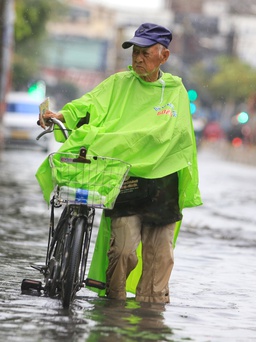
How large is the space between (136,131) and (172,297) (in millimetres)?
1665

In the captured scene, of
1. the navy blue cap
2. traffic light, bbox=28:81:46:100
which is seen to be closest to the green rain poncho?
the navy blue cap

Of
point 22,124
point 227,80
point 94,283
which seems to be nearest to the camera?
point 94,283

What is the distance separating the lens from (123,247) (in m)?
8.10

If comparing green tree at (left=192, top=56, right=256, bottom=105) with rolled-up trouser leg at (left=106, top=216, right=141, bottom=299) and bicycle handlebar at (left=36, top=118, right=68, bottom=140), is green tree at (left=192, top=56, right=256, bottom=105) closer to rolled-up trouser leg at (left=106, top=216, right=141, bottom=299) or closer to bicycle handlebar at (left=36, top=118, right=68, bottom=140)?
rolled-up trouser leg at (left=106, top=216, right=141, bottom=299)

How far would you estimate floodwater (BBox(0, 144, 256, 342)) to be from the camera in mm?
7172

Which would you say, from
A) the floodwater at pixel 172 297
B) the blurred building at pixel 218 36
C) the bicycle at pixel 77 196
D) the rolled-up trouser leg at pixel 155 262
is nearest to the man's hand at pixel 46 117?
the bicycle at pixel 77 196

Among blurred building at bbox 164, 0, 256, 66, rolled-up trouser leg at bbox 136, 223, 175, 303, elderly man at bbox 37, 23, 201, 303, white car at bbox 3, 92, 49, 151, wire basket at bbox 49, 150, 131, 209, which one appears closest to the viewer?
wire basket at bbox 49, 150, 131, 209

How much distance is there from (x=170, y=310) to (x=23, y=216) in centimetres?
661


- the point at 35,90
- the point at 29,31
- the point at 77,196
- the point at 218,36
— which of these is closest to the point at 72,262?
the point at 77,196

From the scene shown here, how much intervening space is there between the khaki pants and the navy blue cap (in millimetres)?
1048

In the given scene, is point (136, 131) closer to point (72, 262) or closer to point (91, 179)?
point (91, 179)

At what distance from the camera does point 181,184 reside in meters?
8.21

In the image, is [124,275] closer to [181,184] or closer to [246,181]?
[181,184]

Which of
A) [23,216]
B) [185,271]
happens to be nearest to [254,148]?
[23,216]
